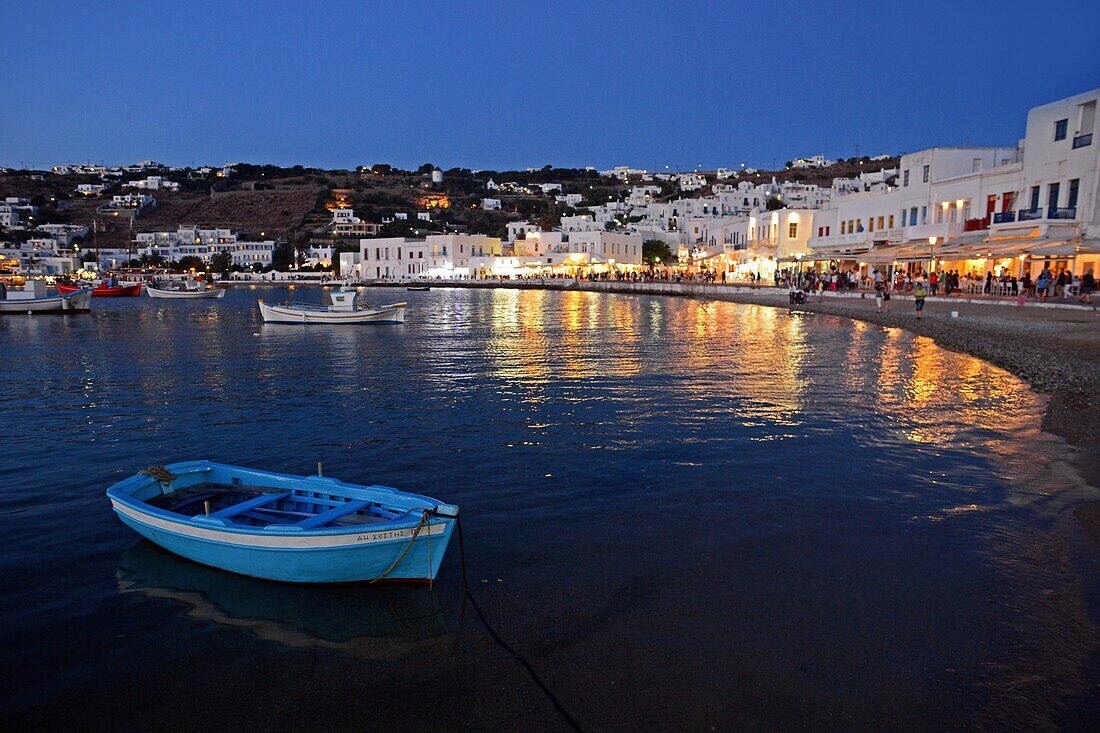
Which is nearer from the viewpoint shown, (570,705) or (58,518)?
(570,705)

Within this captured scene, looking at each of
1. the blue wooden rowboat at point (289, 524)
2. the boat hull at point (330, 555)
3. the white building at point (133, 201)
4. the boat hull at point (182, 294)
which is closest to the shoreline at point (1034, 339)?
the boat hull at point (330, 555)

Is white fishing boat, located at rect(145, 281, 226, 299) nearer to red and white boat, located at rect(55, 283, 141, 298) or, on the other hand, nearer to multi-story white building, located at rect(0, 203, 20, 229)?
red and white boat, located at rect(55, 283, 141, 298)

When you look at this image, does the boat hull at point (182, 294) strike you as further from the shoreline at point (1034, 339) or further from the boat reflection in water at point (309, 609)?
the boat reflection in water at point (309, 609)

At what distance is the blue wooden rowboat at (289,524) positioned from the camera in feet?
21.3

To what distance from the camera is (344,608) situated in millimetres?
6535

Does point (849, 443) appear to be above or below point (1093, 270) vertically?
below

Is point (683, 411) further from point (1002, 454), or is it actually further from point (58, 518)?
point (58, 518)

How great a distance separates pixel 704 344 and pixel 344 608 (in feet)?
72.0

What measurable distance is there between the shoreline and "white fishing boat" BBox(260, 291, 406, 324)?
23.5m

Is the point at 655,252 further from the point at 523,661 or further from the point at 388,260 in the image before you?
the point at 523,661

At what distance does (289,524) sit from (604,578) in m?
3.18

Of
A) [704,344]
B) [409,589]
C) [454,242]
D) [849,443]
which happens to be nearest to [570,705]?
[409,589]

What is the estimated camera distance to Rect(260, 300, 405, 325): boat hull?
4134 cm

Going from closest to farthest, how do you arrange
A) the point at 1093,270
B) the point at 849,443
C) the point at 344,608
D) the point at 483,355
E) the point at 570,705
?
the point at 570,705 → the point at 344,608 → the point at 849,443 → the point at 483,355 → the point at 1093,270
